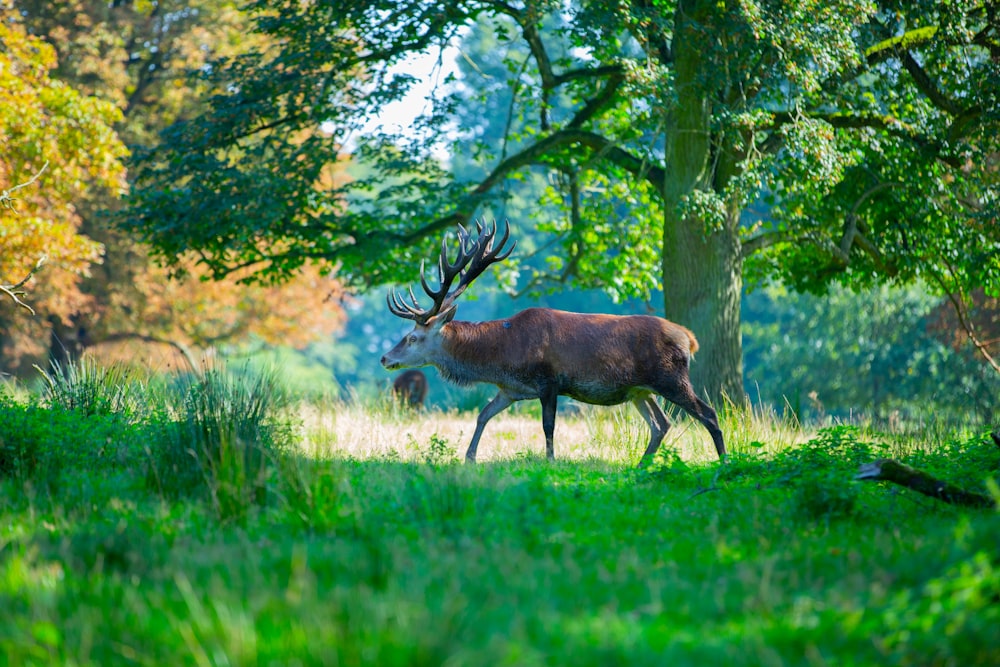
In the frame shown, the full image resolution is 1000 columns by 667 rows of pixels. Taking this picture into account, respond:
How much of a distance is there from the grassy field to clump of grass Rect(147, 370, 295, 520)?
3cm

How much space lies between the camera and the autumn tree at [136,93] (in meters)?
21.9

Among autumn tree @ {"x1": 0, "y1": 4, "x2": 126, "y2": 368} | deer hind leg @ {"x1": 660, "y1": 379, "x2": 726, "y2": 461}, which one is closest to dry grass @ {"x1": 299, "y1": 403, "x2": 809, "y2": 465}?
deer hind leg @ {"x1": 660, "y1": 379, "x2": 726, "y2": 461}

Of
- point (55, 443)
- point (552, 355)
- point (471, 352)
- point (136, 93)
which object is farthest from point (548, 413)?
point (136, 93)

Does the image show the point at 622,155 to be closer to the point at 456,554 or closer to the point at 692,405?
the point at 692,405

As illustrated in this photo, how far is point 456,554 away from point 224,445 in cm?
217

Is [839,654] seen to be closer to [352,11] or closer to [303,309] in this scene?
[352,11]

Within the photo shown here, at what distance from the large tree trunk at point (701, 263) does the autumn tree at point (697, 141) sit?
0.03 m

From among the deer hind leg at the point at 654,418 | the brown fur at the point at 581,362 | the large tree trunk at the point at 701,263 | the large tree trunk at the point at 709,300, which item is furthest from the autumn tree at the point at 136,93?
the deer hind leg at the point at 654,418

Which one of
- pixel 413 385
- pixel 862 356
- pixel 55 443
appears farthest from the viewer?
pixel 862 356

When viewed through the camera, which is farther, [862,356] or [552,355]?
[862,356]

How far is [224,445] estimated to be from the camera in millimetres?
6609

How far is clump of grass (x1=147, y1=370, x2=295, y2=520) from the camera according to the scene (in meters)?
6.32

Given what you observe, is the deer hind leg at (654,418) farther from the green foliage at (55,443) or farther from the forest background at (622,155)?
the green foliage at (55,443)

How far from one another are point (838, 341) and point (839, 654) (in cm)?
2745
